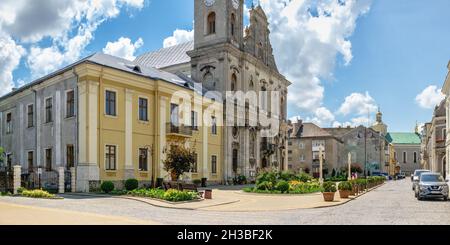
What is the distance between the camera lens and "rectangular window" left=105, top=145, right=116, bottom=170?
29066mm

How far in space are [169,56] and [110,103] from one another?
25025 mm

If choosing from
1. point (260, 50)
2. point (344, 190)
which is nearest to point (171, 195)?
point (344, 190)

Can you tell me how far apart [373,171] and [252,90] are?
5397cm

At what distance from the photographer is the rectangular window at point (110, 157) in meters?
29.1

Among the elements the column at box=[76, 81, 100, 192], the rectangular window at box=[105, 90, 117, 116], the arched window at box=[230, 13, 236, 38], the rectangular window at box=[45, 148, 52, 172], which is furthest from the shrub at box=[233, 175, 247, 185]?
the rectangular window at box=[45, 148, 52, 172]

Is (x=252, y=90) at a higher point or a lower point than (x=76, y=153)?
higher

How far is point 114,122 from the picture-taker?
97.6 feet

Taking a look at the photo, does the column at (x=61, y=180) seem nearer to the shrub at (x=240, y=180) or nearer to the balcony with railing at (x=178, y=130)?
the balcony with railing at (x=178, y=130)

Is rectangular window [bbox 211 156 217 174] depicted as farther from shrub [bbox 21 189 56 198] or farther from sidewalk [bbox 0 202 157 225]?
sidewalk [bbox 0 202 157 225]

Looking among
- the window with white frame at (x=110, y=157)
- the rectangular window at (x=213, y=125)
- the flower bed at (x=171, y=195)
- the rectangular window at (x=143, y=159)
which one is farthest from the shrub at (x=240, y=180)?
the flower bed at (x=171, y=195)

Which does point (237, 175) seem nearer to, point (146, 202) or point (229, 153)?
point (229, 153)

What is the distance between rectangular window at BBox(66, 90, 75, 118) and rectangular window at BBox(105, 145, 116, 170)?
11.3 feet

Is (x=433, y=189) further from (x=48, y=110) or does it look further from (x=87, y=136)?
(x=48, y=110)
